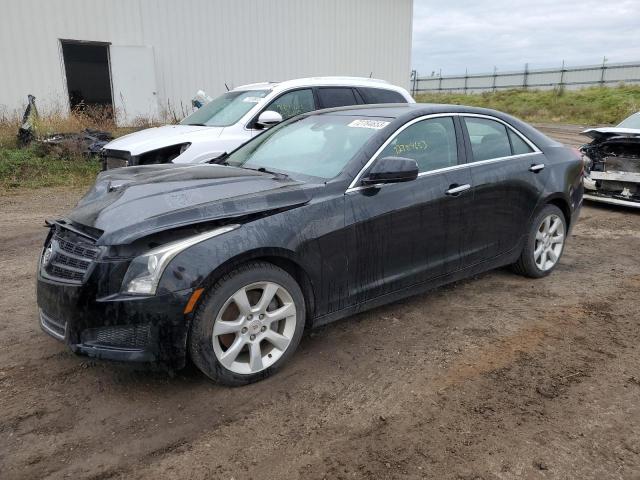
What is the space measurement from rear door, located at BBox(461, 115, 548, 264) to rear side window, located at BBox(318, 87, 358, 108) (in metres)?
3.83

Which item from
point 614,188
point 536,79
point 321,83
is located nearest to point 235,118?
point 321,83

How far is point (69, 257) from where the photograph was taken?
3029 mm

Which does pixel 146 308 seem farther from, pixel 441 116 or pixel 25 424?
pixel 441 116

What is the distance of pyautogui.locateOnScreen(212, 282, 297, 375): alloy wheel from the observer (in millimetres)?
3049

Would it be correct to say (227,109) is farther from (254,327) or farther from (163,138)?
(254,327)

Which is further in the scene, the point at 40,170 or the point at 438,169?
the point at 40,170

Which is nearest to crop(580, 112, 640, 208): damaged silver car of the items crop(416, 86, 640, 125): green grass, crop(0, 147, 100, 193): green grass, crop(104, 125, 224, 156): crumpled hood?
crop(104, 125, 224, 156): crumpled hood

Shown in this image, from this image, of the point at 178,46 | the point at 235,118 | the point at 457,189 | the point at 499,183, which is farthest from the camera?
the point at 178,46

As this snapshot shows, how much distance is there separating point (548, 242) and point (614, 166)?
4087 mm

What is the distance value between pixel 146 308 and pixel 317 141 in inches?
77.0

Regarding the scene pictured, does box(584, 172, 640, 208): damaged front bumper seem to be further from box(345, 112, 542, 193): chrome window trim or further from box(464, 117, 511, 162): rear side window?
box(464, 117, 511, 162): rear side window

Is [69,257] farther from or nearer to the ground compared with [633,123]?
nearer to the ground

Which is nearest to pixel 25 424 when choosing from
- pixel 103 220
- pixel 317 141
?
pixel 103 220

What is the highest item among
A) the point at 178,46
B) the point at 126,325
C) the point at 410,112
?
the point at 178,46
